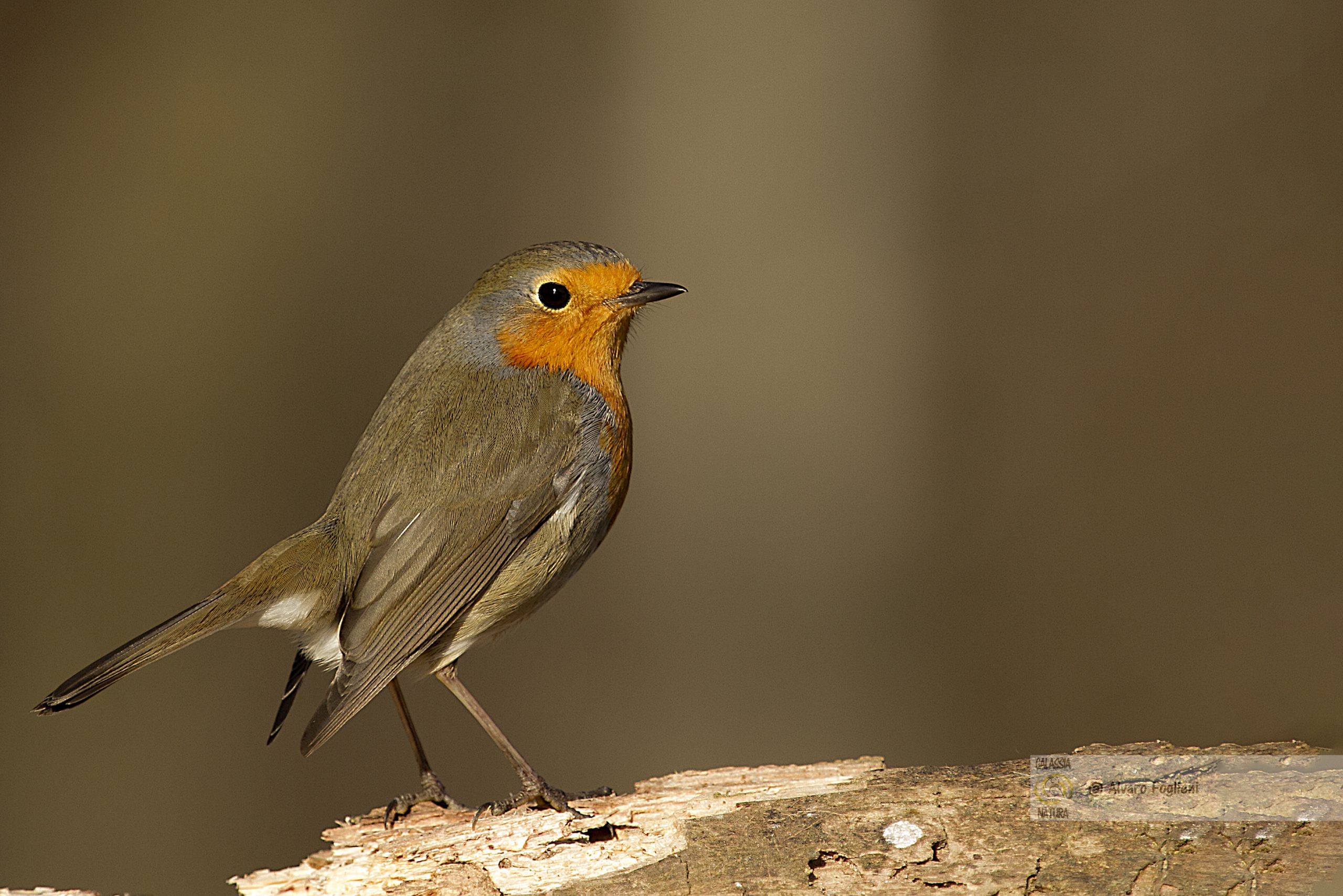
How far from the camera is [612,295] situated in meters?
2.70

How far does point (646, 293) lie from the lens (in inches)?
106

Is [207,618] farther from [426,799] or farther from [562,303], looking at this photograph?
[562,303]

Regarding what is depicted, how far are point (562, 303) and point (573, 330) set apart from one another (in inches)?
2.9

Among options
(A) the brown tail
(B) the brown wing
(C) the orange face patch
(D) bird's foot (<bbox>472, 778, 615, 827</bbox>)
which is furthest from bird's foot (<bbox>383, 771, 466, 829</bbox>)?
(C) the orange face patch

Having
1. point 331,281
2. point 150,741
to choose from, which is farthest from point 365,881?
point 331,281

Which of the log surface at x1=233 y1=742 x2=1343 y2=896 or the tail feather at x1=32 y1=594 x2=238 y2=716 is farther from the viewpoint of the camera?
the tail feather at x1=32 y1=594 x2=238 y2=716

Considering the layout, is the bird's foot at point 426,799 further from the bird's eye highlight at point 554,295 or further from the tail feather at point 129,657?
the bird's eye highlight at point 554,295

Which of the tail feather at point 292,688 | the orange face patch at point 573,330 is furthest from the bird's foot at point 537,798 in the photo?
the orange face patch at point 573,330

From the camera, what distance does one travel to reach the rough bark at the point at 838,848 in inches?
66.9

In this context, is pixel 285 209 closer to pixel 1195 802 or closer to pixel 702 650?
pixel 702 650

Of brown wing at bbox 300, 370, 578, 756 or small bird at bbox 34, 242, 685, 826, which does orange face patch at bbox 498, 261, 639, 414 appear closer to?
small bird at bbox 34, 242, 685, 826

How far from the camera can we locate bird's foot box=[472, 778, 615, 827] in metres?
2.28

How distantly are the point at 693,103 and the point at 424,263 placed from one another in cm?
142

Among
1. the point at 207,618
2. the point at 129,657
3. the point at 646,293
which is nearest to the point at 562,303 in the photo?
the point at 646,293
